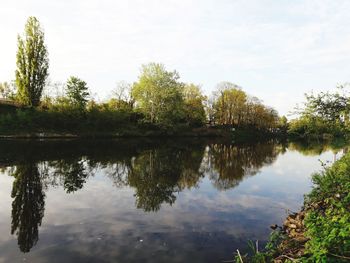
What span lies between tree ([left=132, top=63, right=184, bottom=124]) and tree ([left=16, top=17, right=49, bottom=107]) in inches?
918

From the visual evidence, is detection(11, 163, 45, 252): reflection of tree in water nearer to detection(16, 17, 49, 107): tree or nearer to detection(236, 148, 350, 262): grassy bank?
detection(236, 148, 350, 262): grassy bank

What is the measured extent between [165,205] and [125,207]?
217cm

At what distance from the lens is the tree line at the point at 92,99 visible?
61312 mm

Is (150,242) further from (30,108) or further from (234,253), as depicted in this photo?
(30,108)

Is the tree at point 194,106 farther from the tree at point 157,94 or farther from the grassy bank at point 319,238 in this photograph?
the grassy bank at point 319,238

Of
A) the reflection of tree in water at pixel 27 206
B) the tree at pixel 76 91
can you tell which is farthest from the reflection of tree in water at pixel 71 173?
the tree at pixel 76 91

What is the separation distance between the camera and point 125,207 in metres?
15.3

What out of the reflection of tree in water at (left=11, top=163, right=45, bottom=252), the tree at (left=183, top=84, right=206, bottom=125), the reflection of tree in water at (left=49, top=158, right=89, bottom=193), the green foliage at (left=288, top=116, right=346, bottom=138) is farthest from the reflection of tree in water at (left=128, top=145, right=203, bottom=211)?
the tree at (left=183, top=84, right=206, bottom=125)

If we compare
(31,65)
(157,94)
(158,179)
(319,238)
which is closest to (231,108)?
(157,94)

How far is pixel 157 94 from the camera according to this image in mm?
74375

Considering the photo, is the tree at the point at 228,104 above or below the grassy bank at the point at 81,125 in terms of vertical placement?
above

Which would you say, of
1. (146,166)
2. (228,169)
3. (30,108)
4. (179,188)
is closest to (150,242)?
(179,188)

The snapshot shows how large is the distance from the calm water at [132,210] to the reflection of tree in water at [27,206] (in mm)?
36

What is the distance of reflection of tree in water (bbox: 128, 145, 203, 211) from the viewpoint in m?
16.9
